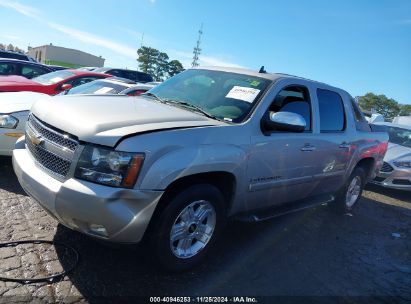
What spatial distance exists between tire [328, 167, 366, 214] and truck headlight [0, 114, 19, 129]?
461cm

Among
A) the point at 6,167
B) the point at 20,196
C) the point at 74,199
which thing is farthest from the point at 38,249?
the point at 6,167

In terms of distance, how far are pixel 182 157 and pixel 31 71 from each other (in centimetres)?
1003

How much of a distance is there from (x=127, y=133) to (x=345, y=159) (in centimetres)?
357

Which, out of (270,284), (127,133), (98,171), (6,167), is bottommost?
(6,167)

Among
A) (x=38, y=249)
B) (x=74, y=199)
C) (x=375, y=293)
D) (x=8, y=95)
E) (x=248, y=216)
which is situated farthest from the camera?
(x=8, y=95)

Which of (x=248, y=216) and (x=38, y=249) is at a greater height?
(x=248, y=216)

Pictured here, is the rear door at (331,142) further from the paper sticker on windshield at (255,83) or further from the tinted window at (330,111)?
the paper sticker on windshield at (255,83)

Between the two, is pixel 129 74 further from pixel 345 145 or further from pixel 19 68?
pixel 345 145

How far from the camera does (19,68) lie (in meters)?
11.2

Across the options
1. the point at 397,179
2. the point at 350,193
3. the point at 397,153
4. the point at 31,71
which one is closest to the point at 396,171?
the point at 397,179

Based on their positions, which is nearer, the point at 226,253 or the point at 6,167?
the point at 226,253

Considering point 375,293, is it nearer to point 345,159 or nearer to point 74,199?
point 345,159

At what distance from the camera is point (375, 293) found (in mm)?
3801

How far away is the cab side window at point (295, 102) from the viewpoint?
4258 millimetres
